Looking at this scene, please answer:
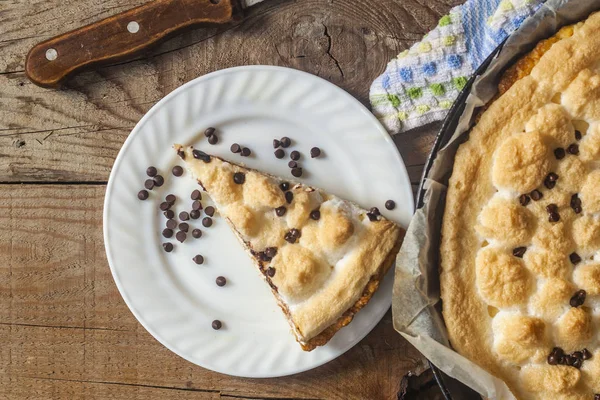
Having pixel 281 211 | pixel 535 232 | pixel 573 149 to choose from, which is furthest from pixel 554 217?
pixel 281 211

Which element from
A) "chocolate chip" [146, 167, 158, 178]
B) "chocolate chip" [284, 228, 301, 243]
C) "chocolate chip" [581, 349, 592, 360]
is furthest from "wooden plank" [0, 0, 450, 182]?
"chocolate chip" [581, 349, 592, 360]

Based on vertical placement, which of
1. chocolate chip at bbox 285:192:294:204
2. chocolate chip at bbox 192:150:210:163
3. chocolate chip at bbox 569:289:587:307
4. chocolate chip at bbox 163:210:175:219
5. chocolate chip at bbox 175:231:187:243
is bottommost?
chocolate chip at bbox 175:231:187:243

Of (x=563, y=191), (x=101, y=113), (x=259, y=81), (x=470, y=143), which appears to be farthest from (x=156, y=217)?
(x=563, y=191)

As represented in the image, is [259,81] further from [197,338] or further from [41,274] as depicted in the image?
[41,274]

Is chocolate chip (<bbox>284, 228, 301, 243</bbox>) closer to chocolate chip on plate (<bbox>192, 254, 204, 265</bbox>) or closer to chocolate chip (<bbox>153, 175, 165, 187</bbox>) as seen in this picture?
chocolate chip on plate (<bbox>192, 254, 204, 265</bbox>)

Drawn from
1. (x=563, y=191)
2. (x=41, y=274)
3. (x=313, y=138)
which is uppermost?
(x=563, y=191)

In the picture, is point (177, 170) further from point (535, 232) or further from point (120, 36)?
point (535, 232)
